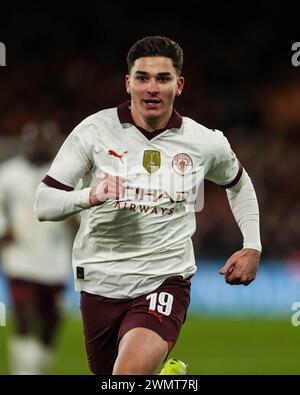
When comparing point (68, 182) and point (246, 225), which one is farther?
point (246, 225)

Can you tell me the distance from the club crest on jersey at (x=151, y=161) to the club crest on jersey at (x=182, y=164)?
0.10m

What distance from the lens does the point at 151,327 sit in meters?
4.98

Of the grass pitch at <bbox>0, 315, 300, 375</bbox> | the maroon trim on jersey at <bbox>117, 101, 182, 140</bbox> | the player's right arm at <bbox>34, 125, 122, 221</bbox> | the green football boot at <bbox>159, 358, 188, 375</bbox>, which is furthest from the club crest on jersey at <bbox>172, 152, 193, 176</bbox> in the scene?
the grass pitch at <bbox>0, 315, 300, 375</bbox>

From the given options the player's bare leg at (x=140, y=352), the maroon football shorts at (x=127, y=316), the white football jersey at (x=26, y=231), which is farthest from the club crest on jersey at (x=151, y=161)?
the white football jersey at (x=26, y=231)

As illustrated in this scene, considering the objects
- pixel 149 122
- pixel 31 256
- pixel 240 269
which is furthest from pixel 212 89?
pixel 240 269

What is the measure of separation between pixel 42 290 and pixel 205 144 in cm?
418

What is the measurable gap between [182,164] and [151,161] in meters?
0.18

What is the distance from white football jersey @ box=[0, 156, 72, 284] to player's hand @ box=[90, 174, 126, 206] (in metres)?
4.51

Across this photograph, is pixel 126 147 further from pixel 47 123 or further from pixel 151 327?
pixel 47 123

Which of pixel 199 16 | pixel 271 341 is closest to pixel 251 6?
pixel 199 16

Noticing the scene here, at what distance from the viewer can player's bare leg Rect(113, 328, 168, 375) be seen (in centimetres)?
477

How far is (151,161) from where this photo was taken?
17.2ft

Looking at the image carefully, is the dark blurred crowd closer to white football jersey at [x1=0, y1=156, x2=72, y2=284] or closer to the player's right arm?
white football jersey at [x1=0, y1=156, x2=72, y2=284]

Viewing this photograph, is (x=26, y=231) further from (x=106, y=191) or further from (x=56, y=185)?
(x=106, y=191)
